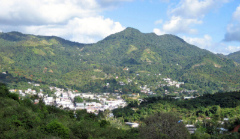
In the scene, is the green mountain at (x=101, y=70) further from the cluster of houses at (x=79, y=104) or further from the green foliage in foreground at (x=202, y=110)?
the green foliage in foreground at (x=202, y=110)

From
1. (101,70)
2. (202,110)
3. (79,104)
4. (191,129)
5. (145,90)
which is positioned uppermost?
(101,70)

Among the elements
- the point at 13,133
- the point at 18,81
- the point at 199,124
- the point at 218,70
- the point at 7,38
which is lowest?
the point at 199,124

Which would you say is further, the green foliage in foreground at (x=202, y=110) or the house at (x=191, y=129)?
the green foliage in foreground at (x=202, y=110)

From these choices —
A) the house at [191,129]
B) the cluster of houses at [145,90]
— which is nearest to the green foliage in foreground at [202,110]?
the house at [191,129]

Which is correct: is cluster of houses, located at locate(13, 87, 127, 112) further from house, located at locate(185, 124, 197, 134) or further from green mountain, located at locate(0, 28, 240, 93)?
house, located at locate(185, 124, 197, 134)

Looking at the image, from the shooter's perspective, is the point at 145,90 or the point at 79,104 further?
the point at 145,90

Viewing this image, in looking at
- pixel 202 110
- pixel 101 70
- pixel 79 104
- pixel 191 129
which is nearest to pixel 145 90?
pixel 101 70

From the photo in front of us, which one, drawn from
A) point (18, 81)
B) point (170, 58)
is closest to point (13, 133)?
point (18, 81)

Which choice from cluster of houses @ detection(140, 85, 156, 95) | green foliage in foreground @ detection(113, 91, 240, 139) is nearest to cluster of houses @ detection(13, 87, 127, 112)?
cluster of houses @ detection(140, 85, 156, 95)

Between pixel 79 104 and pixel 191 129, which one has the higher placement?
pixel 79 104

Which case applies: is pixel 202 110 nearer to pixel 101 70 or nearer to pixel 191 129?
pixel 191 129

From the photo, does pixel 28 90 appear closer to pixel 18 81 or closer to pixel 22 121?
pixel 18 81
